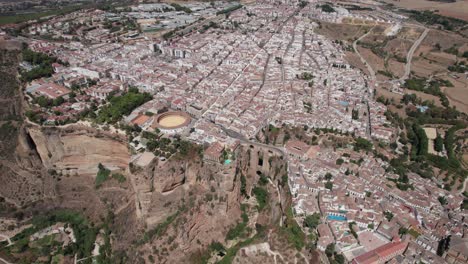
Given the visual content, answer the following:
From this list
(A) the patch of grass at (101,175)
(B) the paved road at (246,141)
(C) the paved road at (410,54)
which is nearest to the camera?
(A) the patch of grass at (101,175)

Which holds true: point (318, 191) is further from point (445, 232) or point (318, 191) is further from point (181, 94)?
point (181, 94)

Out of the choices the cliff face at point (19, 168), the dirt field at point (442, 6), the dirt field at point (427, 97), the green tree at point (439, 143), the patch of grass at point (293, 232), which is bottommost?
the cliff face at point (19, 168)

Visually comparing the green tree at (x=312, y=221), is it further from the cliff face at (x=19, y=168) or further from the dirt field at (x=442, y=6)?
the dirt field at (x=442, y=6)

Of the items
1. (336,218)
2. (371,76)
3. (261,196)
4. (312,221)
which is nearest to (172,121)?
(261,196)

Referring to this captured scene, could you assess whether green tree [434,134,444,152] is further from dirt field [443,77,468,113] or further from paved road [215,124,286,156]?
paved road [215,124,286,156]

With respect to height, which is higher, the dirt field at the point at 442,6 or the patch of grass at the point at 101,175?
the dirt field at the point at 442,6

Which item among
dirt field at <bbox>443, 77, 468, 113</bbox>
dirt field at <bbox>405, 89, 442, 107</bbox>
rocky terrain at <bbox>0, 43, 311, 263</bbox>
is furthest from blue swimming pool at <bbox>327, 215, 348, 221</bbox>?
dirt field at <bbox>443, 77, 468, 113</bbox>

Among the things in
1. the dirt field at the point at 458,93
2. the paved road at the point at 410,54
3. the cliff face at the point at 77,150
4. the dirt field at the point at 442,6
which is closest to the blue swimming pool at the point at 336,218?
the cliff face at the point at 77,150

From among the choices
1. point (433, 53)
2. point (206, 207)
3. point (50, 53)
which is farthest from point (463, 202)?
point (50, 53)
